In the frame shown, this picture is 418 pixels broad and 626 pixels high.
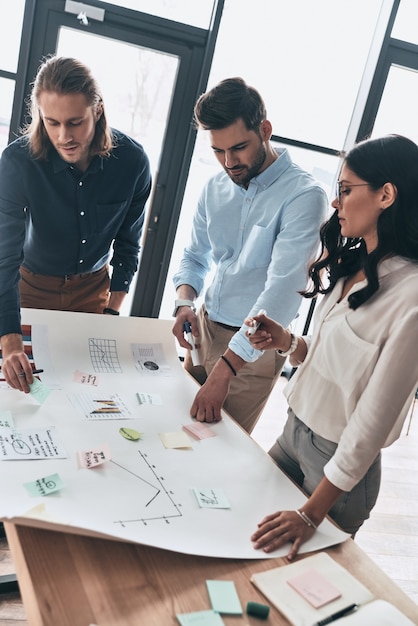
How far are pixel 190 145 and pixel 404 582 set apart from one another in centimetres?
269

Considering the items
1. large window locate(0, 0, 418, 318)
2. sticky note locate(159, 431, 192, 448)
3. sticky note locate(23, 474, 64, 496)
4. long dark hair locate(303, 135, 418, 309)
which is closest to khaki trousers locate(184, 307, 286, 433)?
sticky note locate(159, 431, 192, 448)

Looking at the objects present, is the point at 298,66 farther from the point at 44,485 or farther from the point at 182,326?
the point at 44,485

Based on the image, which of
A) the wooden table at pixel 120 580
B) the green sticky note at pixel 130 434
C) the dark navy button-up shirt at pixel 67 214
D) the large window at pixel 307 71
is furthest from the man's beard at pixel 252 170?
the large window at pixel 307 71

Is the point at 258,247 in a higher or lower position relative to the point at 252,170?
lower

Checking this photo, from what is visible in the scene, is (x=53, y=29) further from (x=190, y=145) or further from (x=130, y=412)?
(x=130, y=412)

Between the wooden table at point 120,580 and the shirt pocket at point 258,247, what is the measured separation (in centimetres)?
89

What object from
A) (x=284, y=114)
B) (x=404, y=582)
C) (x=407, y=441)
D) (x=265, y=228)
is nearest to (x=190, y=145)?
(x=284, y=114)

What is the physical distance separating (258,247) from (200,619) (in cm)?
105

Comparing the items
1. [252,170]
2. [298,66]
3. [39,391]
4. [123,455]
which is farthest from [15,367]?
[298,66]

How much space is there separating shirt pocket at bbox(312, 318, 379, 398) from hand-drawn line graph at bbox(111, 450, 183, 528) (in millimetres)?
398

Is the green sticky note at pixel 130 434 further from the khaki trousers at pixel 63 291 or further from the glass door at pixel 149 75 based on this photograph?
the glass door at pixel 149 75

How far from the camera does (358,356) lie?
3.49 ft

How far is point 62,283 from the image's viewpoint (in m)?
1.92

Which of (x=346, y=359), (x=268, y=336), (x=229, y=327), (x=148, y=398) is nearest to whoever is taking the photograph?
(x=346, y=359)
